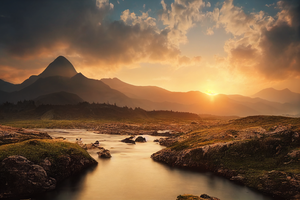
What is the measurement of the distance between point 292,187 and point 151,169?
22.9 meters

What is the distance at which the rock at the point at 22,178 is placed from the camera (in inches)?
815

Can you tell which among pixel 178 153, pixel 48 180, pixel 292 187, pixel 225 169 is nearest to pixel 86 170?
pixel 48 180

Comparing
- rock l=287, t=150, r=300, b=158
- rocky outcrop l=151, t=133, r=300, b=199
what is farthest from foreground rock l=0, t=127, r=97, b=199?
rock l=287, t=150, r=300, b=158

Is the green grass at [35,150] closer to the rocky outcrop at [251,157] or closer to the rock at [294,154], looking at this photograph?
the rocky outcrop at [251,157]

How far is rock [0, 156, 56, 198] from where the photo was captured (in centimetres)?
2070

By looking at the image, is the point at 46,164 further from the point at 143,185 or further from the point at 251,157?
the point at 251,157

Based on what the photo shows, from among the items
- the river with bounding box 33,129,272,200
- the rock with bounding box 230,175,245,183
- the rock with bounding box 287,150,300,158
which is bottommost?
the river with bounding box 33,129,272,200

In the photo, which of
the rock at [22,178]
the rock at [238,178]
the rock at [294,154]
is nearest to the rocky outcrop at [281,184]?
the rock at [238,178]

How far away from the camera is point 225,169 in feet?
98.6

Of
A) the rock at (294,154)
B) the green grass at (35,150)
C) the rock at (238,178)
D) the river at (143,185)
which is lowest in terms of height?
the river at (143,185)

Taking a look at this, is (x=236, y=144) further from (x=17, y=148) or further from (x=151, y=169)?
(x=17, y=148)

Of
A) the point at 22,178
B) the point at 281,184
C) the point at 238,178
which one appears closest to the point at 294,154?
the point at 281,184

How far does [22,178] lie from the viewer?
21.5 m

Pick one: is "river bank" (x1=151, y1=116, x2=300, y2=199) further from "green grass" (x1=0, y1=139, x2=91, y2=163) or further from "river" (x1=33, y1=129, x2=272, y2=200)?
"green grass" (x1=0, y1=139, x2=91, y2=163)
